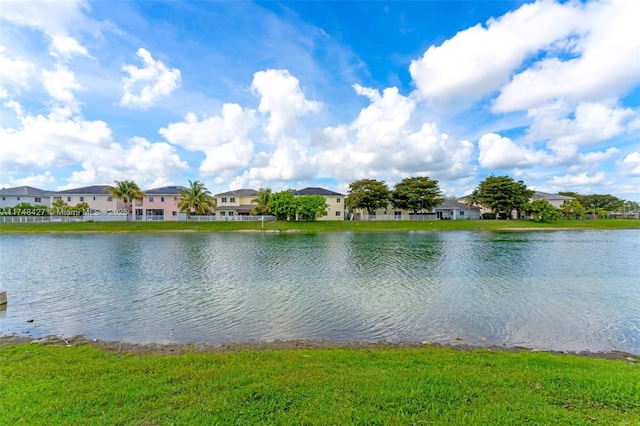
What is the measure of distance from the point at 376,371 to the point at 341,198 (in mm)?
65068

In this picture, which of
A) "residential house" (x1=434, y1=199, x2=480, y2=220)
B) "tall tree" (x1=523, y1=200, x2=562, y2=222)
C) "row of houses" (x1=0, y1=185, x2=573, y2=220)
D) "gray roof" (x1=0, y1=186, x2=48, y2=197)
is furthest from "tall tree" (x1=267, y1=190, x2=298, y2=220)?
"gray roof" (x1=0, y1=186, x2=48, y2=197)

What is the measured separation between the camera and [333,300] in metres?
13.5

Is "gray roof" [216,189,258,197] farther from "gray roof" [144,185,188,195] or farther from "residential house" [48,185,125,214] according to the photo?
"residential house" [48,185,125,214]

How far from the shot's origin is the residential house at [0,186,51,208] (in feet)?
232

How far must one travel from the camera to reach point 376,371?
596 centimetres

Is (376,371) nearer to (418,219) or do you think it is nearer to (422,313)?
(422,313)

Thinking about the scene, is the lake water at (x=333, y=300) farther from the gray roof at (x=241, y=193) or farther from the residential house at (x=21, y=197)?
the residential house at (x=21, y=197)

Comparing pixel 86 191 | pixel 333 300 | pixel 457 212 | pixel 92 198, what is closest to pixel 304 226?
pixel 333 300

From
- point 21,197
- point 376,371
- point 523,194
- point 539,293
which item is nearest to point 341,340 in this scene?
point 376,371

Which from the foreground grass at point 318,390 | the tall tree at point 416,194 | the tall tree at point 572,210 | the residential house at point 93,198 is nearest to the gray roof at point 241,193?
the residential house at point 93,198

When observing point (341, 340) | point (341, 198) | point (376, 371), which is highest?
point (341, 198)

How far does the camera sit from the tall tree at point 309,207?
197 ft

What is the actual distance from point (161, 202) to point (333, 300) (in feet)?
205

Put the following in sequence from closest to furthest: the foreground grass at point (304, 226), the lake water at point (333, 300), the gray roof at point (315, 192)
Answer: the lake water at point (333, 300) → the foreground grass at point (304, 226) → the gray roof at point (315, 192)
